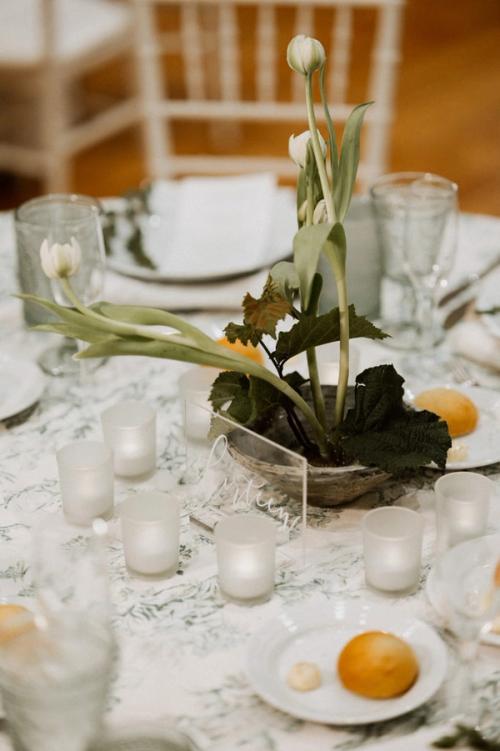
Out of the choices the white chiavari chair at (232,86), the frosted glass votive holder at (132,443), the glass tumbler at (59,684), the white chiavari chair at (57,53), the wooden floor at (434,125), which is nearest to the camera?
the glass tumbler at (59,684)

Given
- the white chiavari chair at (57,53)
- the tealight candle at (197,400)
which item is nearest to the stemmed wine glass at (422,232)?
the tealight candle at (197,400)

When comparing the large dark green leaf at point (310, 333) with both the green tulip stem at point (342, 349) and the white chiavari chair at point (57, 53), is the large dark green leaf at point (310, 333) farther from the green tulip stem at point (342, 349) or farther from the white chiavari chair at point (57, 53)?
the white chiavari chair at point (57, 53)

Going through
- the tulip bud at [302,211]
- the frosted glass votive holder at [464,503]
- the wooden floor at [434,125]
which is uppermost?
the tulip bud at [302,211]

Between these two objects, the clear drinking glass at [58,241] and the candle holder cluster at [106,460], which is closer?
the candle holder cluster at [106,460]

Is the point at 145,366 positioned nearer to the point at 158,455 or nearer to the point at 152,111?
the point at 158,455

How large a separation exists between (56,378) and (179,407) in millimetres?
173

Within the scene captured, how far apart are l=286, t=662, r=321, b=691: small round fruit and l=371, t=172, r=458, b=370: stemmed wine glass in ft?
2.09

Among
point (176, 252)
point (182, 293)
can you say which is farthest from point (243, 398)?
point (176, 252)

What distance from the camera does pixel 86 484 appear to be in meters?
1.05

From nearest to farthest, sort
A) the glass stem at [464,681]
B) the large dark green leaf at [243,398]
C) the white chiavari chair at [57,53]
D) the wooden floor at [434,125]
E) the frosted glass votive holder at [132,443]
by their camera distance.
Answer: the glass stem at [464,681]
the large dark green leaf at [243,398]
the frosted glass votive holder at [132,443]
the white chiavari chair at [57,53]
the wooden floor at [434,125]

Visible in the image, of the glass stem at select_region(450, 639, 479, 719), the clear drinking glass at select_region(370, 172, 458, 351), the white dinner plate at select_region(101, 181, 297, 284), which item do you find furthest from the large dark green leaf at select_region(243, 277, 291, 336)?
the white dinner plate at select_region(101, 181, 297, 284)

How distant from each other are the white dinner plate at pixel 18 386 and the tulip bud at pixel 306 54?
53 cm

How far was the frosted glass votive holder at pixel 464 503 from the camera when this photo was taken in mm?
928

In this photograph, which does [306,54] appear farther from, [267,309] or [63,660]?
[63,660]
